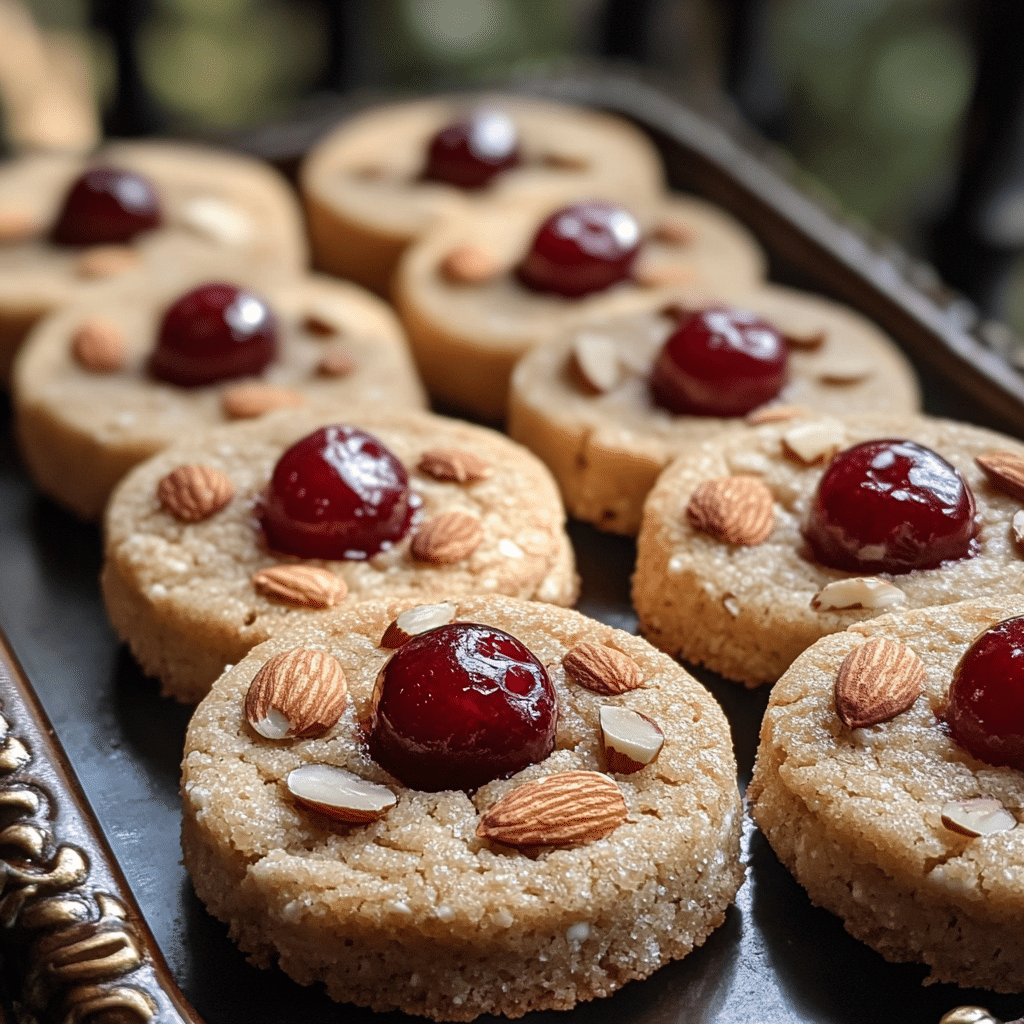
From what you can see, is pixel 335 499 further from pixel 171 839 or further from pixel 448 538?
pixel 171 839

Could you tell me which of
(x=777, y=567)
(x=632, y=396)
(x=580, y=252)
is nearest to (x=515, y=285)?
(x=580, y=252)

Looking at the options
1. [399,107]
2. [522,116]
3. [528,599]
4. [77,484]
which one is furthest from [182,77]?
[528,599]

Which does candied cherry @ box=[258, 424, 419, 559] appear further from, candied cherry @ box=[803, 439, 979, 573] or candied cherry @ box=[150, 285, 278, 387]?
candied cherry @ box=[803, 439, 979, 573]

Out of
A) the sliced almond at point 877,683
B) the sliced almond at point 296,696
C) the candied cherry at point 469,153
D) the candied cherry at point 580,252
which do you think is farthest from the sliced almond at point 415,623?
the candied cherry at point 469,153

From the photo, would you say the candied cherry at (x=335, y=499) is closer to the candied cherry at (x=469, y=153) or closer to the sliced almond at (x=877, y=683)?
the sliced almond at (x=877, y=683)

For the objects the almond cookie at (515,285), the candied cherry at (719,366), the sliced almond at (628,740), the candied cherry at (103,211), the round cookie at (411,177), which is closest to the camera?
the sliced almond at (628,740)

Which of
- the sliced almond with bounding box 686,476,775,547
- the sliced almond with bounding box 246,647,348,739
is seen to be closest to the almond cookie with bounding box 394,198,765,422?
the sliced almond with bounding box 686,476,775,547

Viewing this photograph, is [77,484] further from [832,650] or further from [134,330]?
[832,650]
